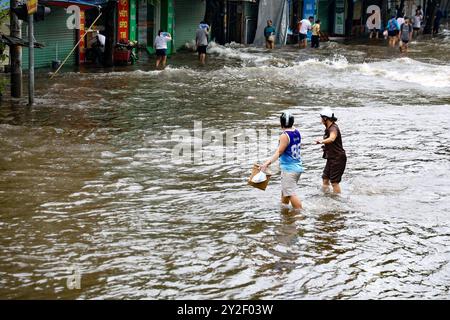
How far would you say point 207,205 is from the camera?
10945 mm

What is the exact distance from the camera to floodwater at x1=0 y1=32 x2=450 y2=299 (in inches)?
318

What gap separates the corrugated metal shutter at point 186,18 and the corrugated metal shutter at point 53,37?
921 cm

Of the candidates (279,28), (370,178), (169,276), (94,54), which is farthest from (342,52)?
(169,276)

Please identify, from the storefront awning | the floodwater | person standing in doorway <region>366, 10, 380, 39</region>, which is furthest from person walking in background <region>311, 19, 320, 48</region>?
the floodwater

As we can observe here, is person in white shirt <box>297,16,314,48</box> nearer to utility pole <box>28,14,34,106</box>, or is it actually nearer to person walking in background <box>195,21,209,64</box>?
person walking in background <box>195,21,209,64</box>

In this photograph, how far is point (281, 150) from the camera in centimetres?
1045

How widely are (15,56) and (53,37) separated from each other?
778 cm

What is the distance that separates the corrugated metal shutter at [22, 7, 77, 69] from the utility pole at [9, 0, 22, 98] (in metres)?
6.15

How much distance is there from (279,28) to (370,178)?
91.8 ft

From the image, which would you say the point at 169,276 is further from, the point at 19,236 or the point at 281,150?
the point at 281,150

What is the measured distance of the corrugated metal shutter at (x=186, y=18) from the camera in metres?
35.8

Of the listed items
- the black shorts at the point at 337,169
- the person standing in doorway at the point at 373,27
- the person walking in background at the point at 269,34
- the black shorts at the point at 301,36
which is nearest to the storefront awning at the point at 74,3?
the person walking in background at the point at 269,34

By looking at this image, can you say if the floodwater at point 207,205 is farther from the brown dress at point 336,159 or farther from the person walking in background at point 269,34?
the person walking in background at point 269,34

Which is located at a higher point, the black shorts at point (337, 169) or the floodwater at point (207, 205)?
the black shorts at point (337, 169)
